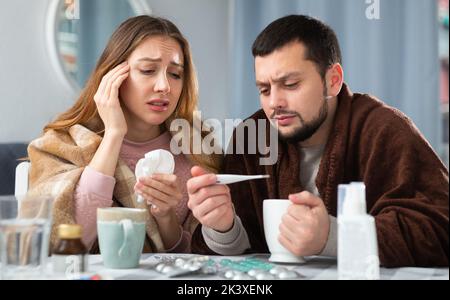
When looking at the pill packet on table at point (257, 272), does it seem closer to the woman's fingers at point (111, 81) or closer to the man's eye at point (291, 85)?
the man's eye at point (291, 85)

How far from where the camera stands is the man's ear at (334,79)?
112 cm

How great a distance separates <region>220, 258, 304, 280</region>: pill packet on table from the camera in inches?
30.3

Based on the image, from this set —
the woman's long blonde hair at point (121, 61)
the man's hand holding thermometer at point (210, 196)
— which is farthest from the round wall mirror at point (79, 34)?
the man's hand holding thermometer at point (210, 196)

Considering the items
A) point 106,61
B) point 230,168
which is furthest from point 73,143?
point 230,168

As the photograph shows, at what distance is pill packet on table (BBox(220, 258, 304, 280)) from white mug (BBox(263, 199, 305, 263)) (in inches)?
1.8

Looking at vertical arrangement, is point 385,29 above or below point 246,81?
above

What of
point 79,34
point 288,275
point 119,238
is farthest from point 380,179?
point 79,34

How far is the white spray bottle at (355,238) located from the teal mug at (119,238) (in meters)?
0.29

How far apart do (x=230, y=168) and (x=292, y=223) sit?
361 millimetres

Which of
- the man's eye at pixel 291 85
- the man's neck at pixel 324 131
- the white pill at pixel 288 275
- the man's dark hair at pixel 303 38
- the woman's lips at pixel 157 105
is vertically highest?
the man's dark hair at pixel 303 38

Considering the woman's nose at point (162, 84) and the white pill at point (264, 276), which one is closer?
the white pill at point (264, 276)

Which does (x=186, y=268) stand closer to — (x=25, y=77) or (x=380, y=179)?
(x=380, y=179)
